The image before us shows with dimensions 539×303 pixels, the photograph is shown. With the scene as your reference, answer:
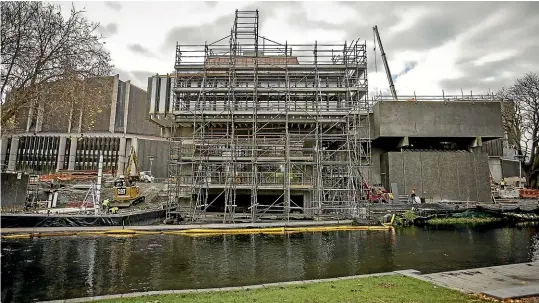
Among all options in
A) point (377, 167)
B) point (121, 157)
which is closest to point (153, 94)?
point (377, 167)

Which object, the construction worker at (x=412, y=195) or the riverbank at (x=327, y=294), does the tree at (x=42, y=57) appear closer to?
the riverbank at (x=327, y=294)

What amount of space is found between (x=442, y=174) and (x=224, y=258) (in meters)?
23.4

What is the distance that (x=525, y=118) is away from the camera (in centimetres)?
3441

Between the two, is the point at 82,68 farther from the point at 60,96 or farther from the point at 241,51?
the point at 241,51

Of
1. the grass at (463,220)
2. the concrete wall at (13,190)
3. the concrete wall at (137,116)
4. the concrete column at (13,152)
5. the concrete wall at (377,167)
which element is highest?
the concrete wall at (137,116)

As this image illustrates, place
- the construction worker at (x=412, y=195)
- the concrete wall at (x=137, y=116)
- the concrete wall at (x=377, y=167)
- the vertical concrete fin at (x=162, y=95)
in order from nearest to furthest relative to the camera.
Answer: the construction worker at (x=412, y=195), the vertical concrete fin at (x=162, y=95), the concrete wall at (x=377, y=167), the concrete wall at (x=137, y=116)

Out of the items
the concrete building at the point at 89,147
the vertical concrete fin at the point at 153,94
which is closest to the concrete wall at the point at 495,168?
the vertical concrete fin at the point at 153,94

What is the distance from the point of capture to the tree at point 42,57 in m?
10.5

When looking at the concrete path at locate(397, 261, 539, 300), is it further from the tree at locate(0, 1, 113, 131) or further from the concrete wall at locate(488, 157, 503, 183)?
the concrete wall at locate(488, 157, 503, 183)

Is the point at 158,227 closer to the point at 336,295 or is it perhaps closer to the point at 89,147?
the point at 336,295

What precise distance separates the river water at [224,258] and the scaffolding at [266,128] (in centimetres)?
621

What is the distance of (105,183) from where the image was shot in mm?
31797

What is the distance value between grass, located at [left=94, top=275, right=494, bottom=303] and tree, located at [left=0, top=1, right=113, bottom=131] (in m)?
8.37

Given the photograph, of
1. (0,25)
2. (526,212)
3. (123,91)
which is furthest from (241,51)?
(123,91)
